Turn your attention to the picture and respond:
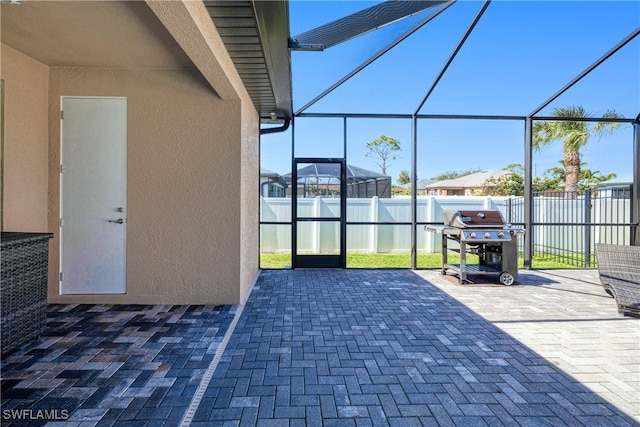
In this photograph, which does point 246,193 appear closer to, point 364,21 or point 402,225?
point 364,21

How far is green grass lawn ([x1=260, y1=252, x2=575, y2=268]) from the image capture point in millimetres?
6508

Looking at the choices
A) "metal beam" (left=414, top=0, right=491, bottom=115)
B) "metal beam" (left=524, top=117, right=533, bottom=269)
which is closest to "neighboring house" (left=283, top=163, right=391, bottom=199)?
"metal beam" (left=414, top=0, right=491, bottom=115)

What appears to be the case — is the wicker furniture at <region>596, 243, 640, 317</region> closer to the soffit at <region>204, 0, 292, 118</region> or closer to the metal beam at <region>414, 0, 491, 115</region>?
the metal beam at <region>414, 0, 491, 115</region>

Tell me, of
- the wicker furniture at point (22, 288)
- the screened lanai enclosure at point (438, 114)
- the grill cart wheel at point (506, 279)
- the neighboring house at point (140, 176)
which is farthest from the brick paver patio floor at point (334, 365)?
the screened lanai enclosure at point (438, 114)

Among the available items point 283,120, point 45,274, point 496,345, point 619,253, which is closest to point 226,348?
point 45,274

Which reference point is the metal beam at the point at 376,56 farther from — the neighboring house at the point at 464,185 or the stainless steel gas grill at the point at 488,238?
the neighboring house at the point at 464,185

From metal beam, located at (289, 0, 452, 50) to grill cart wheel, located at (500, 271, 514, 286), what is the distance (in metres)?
3.86

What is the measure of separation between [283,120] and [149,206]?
3008mm

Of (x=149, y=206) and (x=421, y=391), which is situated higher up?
(x=149, y=206)

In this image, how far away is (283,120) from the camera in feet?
20.1

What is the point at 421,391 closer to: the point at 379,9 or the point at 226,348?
the point at 226,348

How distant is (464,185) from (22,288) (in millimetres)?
11324

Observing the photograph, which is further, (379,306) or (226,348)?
(379,306)

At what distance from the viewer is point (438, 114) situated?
612 cm
